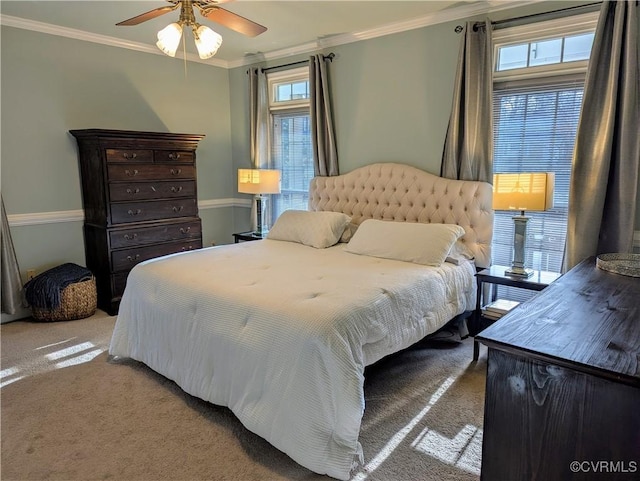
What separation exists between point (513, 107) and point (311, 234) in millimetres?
1956

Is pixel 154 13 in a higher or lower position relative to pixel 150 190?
higher

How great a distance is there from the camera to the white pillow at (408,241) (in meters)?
3.11

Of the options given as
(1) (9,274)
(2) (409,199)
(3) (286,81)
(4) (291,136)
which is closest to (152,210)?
(1) (9,274)

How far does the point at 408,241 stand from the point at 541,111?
1442mm

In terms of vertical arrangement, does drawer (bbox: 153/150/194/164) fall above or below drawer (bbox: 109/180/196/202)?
above

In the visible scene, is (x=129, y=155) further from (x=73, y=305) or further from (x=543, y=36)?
(x=543, y=36)

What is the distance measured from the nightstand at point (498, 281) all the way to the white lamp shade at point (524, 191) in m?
0.49

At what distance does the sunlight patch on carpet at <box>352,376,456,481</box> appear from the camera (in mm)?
1977

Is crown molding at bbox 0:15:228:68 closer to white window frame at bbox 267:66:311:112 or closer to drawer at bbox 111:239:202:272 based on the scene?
white window frame at bbox 267:66:311:112

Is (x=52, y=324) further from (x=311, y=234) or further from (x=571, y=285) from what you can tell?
(x=571, y=285)

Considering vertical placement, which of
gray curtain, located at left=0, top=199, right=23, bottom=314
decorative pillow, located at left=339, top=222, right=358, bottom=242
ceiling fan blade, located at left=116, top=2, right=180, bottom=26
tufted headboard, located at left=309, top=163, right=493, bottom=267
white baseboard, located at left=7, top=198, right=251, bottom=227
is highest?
ceiling fan blade, located at left=116, top=2, right=180, bottom=26

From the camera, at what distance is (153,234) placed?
4359mm

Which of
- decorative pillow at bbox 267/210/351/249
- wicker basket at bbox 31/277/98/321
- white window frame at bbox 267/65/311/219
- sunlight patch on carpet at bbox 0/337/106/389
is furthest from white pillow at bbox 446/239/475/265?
wicker basket at bbox 31/277/98/321

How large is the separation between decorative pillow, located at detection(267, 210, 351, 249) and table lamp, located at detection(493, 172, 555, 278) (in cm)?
138
